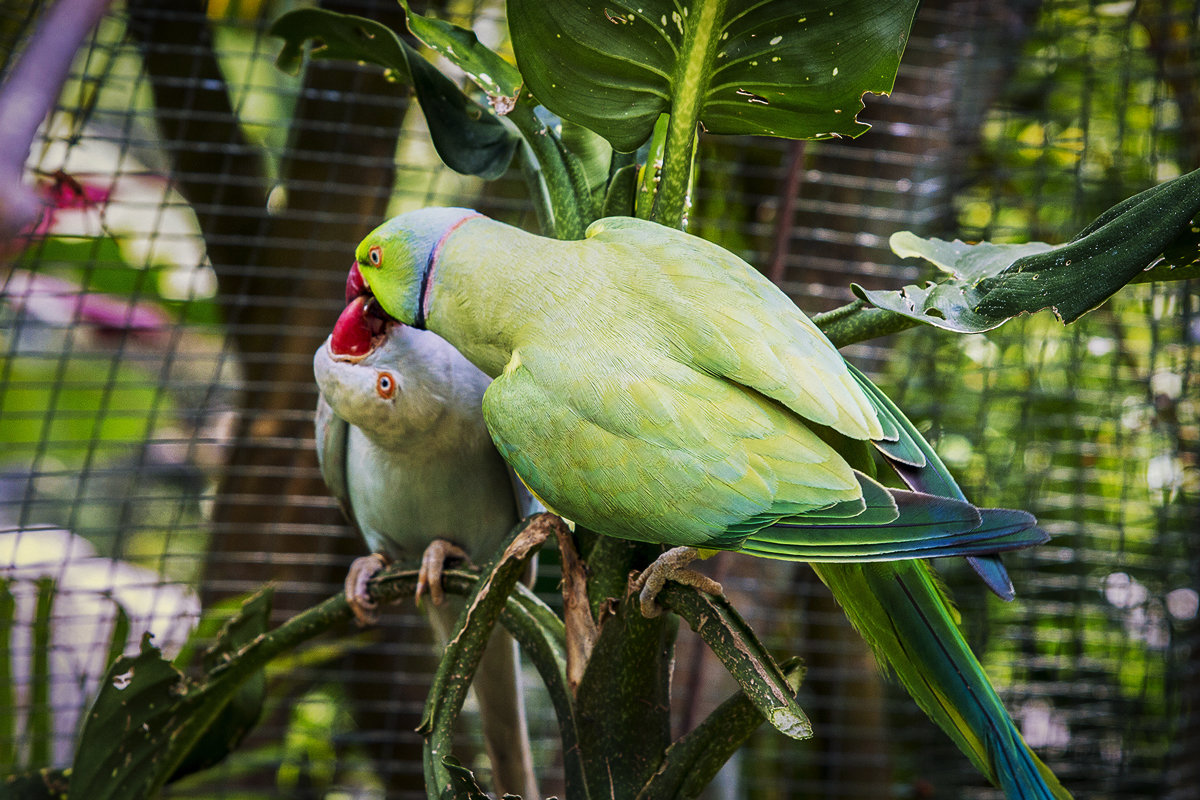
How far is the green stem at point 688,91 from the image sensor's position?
548mm

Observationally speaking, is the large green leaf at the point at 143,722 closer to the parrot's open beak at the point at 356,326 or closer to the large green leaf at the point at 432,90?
the parrot's open beak at the point at 356,326

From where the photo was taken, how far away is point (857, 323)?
22.9 inches

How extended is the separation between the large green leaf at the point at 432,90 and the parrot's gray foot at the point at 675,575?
35cm

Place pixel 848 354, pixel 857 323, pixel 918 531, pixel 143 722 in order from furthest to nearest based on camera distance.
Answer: pixel 848 354
pixel 143 722
pixel 857 323
pixel 918 531

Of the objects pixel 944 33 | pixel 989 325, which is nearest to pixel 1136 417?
pixel 944 33

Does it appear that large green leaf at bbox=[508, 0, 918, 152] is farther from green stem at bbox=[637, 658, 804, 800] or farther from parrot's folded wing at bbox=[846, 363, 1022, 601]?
green stem at bbox=[637, 658, 804, 800]

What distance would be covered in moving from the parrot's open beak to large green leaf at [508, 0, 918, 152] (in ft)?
0.86

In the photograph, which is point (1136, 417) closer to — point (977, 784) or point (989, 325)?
point (977, 784)

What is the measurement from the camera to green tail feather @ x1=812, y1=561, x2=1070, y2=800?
20.0 inches

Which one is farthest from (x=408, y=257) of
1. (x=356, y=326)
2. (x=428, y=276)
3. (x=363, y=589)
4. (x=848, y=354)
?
(x=848, y=354)

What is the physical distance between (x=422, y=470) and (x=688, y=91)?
1.50 feet

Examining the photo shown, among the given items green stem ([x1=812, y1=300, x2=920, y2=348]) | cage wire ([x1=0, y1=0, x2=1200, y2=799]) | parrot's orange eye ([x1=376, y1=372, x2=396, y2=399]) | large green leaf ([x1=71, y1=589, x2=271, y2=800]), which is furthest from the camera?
cage wire ([x1=0, y1=0, x2=1200, y2=799])

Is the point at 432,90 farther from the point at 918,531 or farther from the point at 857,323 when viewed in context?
the point at 918,531

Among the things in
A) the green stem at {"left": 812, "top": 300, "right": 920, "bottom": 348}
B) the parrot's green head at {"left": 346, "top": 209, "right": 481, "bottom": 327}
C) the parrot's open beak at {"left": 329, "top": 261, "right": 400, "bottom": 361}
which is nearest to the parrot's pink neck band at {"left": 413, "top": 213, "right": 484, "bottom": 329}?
the parrot's green head at {"left": 346, "top": 209, "right": 481, "bottom": 327}
